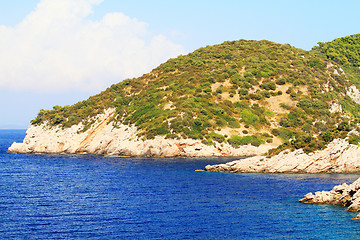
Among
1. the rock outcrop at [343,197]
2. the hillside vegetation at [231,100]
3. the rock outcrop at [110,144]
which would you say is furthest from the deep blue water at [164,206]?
the hillside vegetation at [231,100]

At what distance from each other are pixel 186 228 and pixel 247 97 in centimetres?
10349

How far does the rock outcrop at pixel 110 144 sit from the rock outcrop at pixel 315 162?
94.6 ft

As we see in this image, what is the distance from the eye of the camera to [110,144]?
120625mm

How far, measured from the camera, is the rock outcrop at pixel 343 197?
150 feet

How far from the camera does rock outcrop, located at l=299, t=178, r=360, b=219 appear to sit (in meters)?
45.7

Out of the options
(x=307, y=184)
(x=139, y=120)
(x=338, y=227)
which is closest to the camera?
(x=338, y=227)

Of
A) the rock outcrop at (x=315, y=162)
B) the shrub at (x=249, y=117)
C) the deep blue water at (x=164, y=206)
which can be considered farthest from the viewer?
the shrub at (x=249, y=117)

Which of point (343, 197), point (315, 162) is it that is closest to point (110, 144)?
point (315, 162)

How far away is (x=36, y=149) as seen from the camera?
417ft

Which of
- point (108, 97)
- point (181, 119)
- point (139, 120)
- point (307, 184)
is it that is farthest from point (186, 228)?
point (108, 97)

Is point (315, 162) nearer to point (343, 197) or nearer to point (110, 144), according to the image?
point (343, 197)

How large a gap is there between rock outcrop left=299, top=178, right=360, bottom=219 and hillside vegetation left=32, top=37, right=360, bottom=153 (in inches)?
2401

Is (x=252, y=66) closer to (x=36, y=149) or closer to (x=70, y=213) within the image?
(x=36, y=149)

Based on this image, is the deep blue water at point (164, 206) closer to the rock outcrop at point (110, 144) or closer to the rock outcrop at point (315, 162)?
the rock outcrop at point (315, 162)
